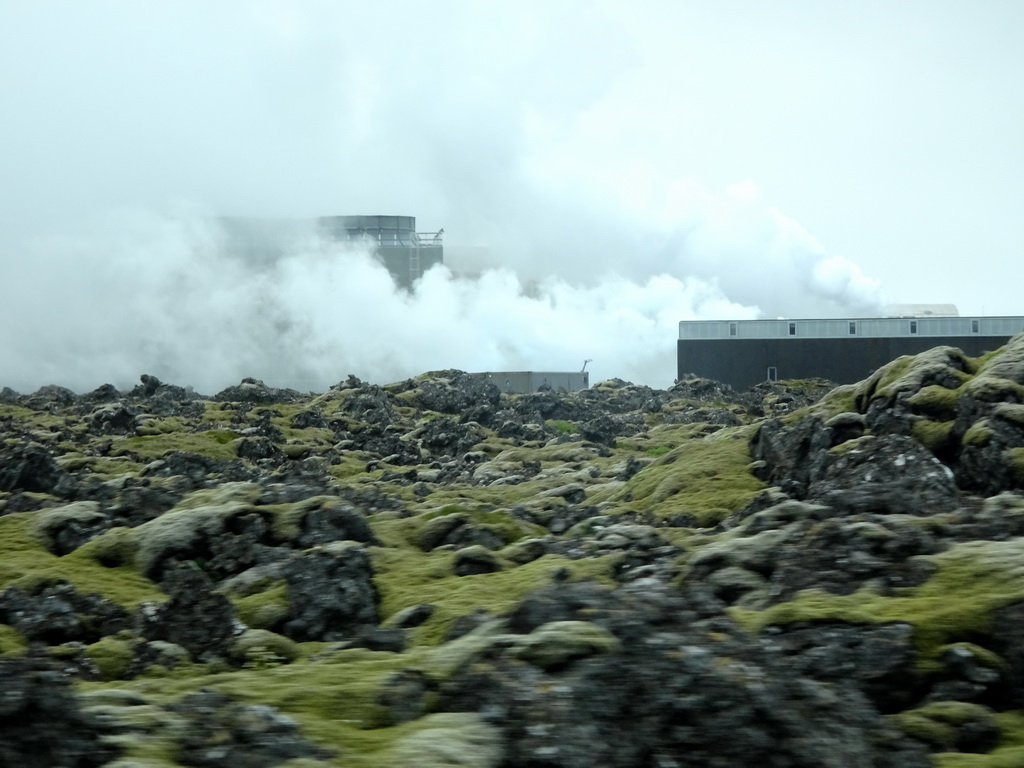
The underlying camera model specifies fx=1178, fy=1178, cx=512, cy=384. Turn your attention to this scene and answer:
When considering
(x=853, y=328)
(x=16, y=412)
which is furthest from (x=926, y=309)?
(x=16, y=412)

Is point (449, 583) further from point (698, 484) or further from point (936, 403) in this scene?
point (936, 403)

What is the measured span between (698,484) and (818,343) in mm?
67098

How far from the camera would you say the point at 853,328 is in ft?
294

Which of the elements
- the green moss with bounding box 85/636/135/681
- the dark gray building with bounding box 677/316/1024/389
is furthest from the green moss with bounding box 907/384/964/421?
the dark gray building with bounding box 677/316/1024/389

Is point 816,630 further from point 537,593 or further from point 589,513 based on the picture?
point 589,513

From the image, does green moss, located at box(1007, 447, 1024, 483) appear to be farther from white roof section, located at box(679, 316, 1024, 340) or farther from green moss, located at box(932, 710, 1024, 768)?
white roof section, located at box(679, 316, 1024, 340)

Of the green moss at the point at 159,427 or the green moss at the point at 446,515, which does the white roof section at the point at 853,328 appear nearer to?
the green moss at the point at 159,427

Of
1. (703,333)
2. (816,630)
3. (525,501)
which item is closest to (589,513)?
(525,501)

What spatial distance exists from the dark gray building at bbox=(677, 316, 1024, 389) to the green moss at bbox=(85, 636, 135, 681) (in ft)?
258

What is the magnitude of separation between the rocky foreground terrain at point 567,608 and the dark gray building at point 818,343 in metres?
60.1

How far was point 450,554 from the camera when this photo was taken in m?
19.7

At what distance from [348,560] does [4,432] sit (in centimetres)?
3906

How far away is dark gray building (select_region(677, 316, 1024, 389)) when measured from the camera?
8662 cm

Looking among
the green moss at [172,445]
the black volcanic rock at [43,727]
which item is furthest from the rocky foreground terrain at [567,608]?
the green moss at [172,445]
